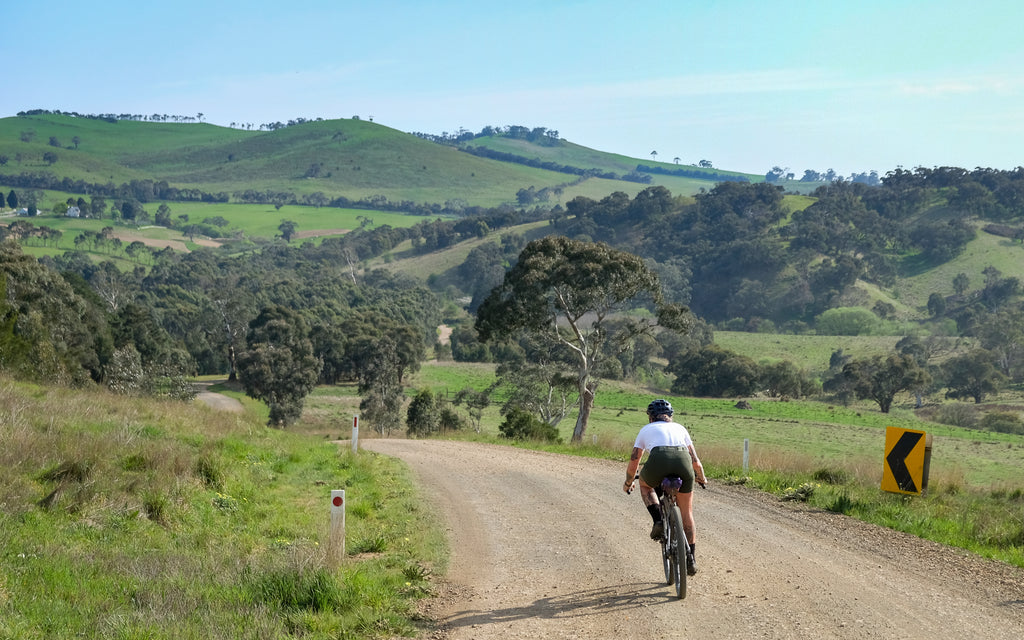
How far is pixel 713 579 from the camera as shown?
930cm

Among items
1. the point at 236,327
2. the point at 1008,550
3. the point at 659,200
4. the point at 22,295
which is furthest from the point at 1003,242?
the point at 1008,550

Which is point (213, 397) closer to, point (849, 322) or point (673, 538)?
point (673, 538)

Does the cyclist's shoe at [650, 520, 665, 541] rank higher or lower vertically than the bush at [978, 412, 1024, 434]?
higher

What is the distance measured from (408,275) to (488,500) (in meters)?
157

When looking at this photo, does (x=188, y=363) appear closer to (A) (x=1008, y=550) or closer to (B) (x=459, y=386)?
(B) (x=459, y=386)

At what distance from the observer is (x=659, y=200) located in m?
178

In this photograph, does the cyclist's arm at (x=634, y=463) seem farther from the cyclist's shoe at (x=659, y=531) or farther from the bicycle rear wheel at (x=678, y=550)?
the bicycle rear wheel at (x=678, y=550)

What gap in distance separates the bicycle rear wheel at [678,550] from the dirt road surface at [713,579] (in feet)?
0.48

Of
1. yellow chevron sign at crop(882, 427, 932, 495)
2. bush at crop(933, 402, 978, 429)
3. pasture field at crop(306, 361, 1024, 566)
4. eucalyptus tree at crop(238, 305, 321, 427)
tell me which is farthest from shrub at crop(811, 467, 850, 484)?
bush at crop(933, 402, 978, 429)

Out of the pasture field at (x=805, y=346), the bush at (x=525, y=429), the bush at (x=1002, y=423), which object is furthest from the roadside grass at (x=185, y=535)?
the pasture field at (x=805, y=346)

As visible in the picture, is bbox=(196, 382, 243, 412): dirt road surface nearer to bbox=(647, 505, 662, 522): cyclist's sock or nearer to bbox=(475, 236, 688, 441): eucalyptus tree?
bbox=(475, 236, 688, 441): eucalyptus tree

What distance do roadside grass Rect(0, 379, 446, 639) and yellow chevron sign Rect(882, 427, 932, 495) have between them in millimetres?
7385

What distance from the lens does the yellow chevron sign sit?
45.3 feet

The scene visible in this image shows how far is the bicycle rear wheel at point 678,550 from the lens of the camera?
8484 millimetres
